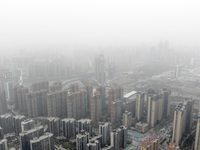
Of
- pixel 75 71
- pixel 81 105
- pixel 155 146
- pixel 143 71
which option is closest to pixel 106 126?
pixel 155 146

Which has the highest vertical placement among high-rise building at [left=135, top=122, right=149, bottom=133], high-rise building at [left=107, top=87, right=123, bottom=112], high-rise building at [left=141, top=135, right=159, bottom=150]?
high-rise building at [left=107, top=87, right=123, bottom=112]

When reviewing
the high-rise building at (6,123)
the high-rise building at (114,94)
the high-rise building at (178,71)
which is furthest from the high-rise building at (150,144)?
the high-rise building at (178,71)

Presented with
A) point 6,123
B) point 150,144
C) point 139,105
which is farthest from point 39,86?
point 150,144

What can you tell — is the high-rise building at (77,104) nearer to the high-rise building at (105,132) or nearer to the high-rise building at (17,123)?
the high-rise building at (17,123)

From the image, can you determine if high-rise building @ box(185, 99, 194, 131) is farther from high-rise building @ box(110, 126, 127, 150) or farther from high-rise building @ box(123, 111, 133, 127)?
high-rise building @ box(110, 126, 127, 150)

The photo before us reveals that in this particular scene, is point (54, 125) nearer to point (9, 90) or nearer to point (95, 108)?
point (95, 108)

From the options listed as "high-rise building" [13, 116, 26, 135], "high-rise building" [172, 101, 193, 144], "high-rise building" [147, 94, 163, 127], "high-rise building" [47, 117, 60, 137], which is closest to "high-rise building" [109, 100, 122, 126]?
"high-rise building" [147, 94, 163, 127]

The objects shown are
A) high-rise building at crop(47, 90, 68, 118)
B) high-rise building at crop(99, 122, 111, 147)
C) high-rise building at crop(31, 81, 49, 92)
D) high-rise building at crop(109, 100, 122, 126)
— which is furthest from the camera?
high-rise building at crop(31, 81, 49, 92)

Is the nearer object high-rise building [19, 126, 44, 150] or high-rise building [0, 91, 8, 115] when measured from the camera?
high-rise building [19, 126, 44, 150]
